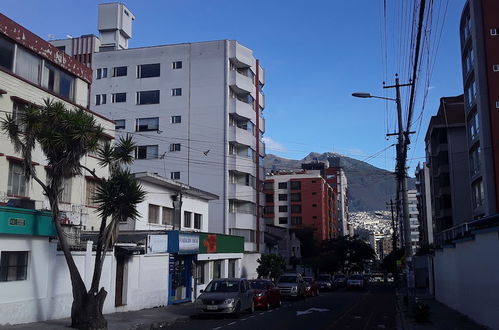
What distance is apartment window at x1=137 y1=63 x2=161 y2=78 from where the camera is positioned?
178ft

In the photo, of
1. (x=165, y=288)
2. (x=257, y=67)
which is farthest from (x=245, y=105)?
(x=165, y=288)

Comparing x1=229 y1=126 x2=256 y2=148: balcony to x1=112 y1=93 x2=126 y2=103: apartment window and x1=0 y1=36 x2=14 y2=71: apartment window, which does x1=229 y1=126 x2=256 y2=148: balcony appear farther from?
x1=0 y1=36 x2=14 y2=71: apartment window

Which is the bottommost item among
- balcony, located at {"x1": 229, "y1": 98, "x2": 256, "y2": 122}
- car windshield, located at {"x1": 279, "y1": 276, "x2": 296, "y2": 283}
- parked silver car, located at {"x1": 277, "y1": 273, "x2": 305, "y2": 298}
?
parked silver car, located at {"x1": 277, "y1": 273, "x2": 305, "y2": 298}

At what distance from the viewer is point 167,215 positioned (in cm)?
3444

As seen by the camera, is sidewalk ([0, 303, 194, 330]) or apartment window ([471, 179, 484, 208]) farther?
apartment window ([471, 179, 484, 208])

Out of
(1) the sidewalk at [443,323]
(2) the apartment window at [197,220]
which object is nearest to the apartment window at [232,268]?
(2) the apartment window at [197,220]

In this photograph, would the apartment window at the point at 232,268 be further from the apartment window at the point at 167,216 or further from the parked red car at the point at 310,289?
the apartment window at the point at 167,216

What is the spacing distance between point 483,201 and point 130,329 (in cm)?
3469

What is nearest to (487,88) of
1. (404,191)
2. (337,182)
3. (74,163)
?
(404,191)

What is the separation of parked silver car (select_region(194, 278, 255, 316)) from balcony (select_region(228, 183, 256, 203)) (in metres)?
26.3

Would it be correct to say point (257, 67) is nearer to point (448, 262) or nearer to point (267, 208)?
point (448, 262)

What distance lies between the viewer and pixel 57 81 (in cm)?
2672

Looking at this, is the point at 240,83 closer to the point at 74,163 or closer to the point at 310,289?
the point at 310,289

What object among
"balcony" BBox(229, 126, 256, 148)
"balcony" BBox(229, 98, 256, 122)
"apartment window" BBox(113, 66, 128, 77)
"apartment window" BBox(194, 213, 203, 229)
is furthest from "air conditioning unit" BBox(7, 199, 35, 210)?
"apartment window" BBox(113, 66, 128, 77)
